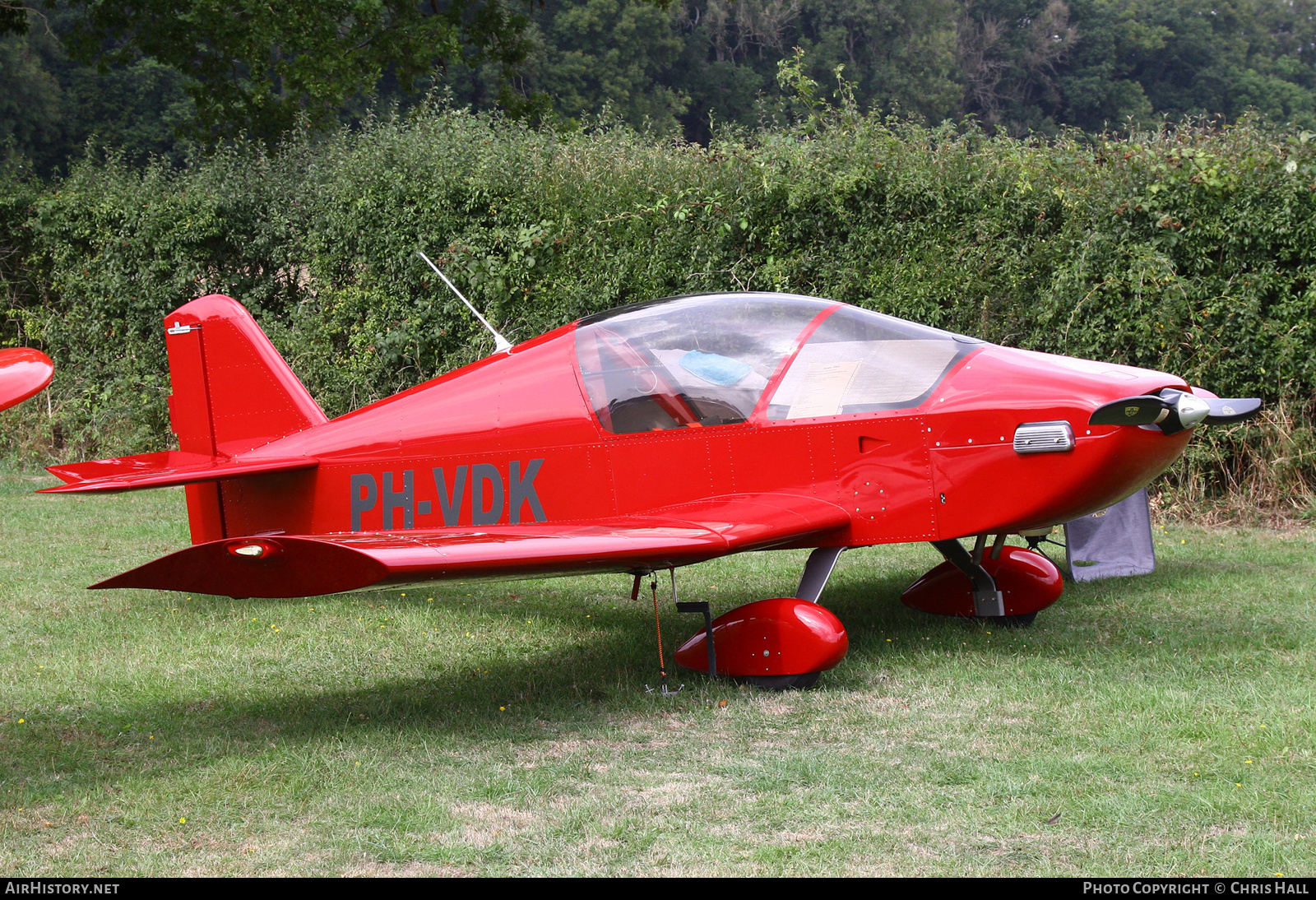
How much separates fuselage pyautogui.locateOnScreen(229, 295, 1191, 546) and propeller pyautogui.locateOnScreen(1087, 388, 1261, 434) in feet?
0.27

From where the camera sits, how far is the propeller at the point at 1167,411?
4.69m

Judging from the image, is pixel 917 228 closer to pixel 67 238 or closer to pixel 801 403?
pixel 801 403

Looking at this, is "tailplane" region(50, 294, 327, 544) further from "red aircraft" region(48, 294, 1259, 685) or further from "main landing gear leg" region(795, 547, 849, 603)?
"main landing gear leg" region(795, 547, 849, 603)

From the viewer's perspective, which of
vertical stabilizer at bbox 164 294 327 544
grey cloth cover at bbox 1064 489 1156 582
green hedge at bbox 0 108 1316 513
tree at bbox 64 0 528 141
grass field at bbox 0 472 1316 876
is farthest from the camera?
tree at bbox 64 0 528 141

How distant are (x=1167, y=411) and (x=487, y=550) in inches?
121

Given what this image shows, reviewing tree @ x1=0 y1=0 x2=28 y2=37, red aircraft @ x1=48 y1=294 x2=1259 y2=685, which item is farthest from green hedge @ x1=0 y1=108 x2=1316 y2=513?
red aircraft @ x1=48 y1=294 x2=1259 y2=685

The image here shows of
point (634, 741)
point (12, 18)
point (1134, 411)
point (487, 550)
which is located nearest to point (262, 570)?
point (487, 550)

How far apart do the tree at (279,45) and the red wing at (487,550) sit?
537 inches

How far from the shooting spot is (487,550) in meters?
4.23

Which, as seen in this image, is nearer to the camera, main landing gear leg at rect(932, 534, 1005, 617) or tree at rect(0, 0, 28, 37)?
main landing gear leg at rect(932, 534, 1005, 617)

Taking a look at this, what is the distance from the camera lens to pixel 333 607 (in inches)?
278

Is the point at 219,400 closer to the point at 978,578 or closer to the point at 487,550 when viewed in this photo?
the point at 487,550

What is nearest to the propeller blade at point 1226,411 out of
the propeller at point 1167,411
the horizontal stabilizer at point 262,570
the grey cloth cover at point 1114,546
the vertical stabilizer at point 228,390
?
the propeller at point 1167,411

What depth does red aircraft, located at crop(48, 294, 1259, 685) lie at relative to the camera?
487 centimetres
